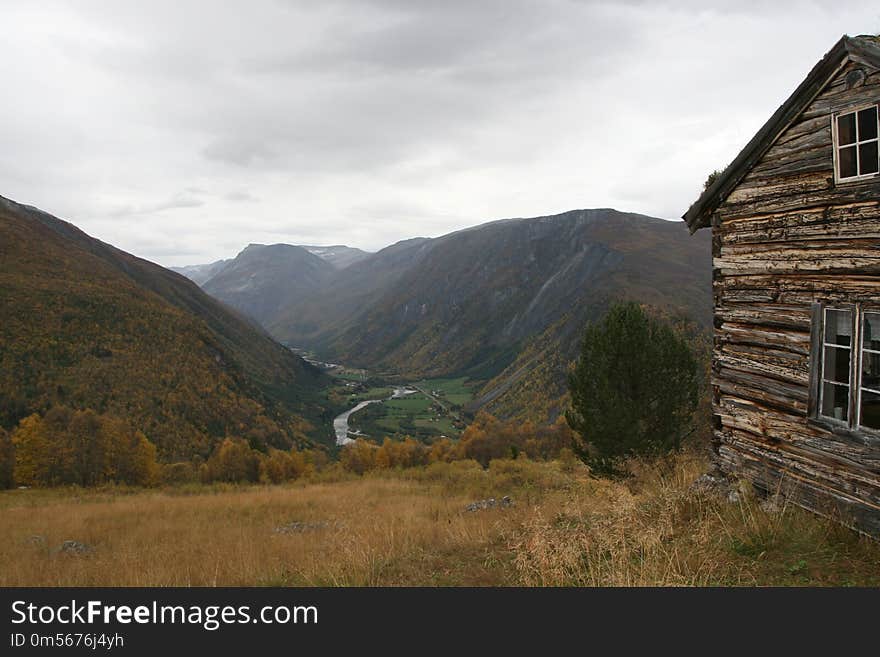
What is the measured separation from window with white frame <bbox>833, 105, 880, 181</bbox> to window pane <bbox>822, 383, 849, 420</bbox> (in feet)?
8.91

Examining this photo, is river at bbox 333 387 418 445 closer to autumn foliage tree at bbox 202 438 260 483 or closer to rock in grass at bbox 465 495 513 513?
autumn foliage tree at bbox 202 438 260 483

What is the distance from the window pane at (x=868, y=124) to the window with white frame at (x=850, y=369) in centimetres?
218

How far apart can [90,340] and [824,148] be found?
8353 cm

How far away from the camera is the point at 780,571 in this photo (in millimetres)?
5148

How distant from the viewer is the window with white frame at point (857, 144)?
6117 millimetres

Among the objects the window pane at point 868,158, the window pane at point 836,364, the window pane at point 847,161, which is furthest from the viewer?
the window pane at point 836,364

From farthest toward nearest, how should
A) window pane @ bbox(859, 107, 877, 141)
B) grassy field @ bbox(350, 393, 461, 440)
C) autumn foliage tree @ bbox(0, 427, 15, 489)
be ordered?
grassy field @ bbox(350, 393, 461, 440)
autumn foliage tree @ bbox(0, 427, 15, 489)
window pane @ bbox(859, 107, 877, 141)

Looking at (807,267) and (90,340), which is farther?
(90,340)

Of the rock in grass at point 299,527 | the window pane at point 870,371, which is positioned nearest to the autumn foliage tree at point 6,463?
the rock in grass at point 299,527

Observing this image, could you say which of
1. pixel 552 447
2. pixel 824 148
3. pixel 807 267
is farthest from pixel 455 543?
pixel 552 447

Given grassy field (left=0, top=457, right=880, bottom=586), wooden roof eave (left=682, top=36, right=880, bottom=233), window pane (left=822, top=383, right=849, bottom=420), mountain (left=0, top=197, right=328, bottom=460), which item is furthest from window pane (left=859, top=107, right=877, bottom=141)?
mountain (left=0, top=197, right=328, bottom=460)

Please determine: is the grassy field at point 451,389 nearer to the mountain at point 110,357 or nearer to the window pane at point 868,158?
the mountain at point 110,357

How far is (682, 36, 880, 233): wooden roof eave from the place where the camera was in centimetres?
611

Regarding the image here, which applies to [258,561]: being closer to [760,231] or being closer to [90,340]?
[760,231]
